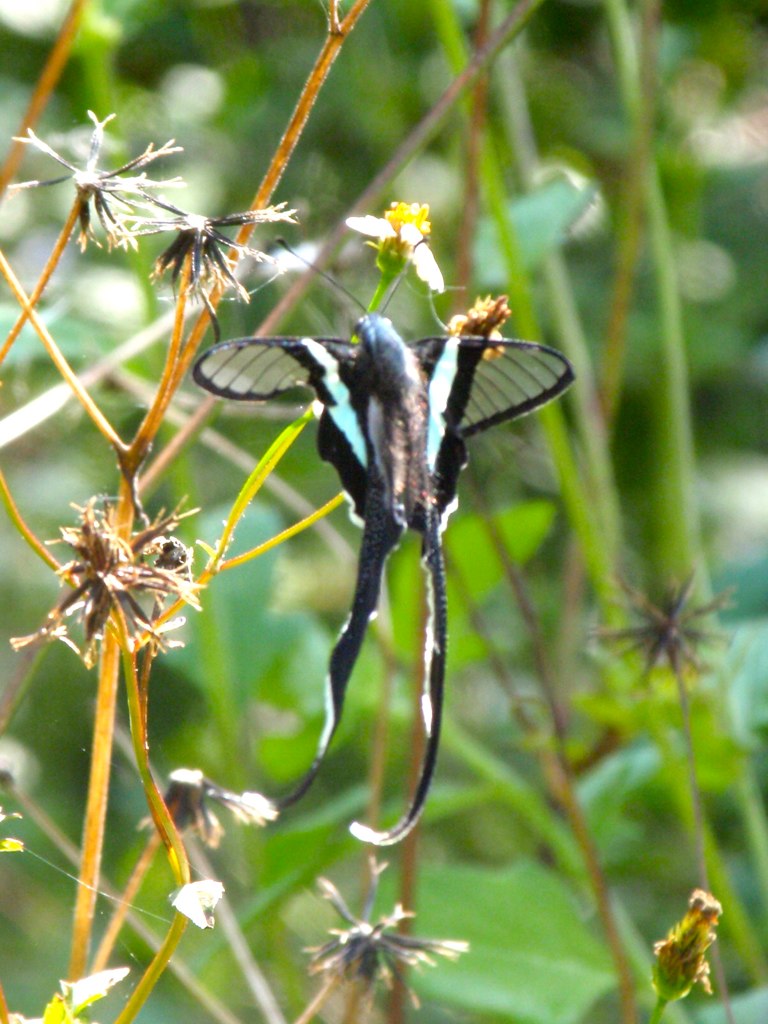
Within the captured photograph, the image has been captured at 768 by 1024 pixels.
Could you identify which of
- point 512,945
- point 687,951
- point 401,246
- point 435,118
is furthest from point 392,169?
point 512,945

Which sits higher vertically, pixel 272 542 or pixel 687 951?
pixel 272 542

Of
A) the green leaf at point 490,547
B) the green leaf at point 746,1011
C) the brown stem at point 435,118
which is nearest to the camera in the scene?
the brown stem at point 435,118

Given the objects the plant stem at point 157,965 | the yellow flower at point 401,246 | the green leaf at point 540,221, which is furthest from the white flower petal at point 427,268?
the green leaf at point 540,221

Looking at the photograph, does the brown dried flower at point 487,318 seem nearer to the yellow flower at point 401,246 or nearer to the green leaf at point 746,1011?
the yellow flower at point 401,246

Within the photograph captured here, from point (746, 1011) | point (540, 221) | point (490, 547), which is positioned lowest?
point (746, 1011)

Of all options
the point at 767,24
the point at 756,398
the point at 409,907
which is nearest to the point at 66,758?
the point at 409,907

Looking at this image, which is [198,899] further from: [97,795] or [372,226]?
[372,226]

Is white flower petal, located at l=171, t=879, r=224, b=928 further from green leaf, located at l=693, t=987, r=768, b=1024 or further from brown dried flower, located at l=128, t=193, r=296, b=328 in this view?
green leaf, located at l=693, t=987, r=768, b=1024
